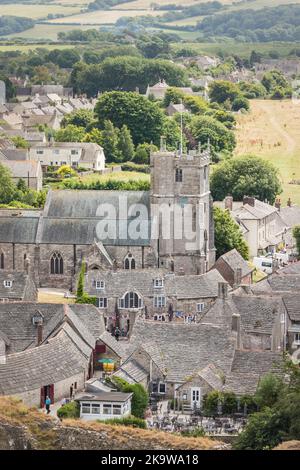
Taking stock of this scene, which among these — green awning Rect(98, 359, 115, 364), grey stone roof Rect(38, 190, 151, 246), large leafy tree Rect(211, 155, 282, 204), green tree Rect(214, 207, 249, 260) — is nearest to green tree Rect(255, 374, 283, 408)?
green awning Rect(98, 359, 115, 364)

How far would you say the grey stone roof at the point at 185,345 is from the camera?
53.2 metres

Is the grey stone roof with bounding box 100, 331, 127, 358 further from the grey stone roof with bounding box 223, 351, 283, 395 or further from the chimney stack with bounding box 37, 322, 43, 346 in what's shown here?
the grey stone roof with bounding box 223, 351, 283, 395

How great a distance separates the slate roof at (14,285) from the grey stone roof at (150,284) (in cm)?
285

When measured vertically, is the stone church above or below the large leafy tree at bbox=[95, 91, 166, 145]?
below

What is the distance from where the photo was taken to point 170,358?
53.8m

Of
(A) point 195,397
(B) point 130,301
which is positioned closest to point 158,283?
(B) point 130,301

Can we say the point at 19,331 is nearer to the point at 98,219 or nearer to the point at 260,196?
the point at 98,219

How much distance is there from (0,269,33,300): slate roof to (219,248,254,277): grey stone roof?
1108cm

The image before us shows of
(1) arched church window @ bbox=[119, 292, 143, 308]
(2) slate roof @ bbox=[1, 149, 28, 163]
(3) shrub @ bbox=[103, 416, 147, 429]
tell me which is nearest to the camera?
(3) shrub @ bbox=[103, 416, 147, 429]

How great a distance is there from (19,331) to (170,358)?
6550 millimetres

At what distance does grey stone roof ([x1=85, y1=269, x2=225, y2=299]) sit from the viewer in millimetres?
63719

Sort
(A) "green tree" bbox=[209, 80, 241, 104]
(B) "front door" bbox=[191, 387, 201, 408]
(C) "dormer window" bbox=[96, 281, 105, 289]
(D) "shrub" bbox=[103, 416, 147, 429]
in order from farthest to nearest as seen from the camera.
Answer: (A) "green tree" bbox=[209, 80, 241, 104] < (C) "dormer window" bbox=[96, 281, 105, 289] < (B) "front door" bbox=[191, 387, 201, 408] < (D) "shrub" bbox=[103, 416, 147, 429]

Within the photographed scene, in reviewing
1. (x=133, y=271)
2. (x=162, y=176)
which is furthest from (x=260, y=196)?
(x=133, y=271)

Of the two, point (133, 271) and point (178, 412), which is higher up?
point (133, 271)
